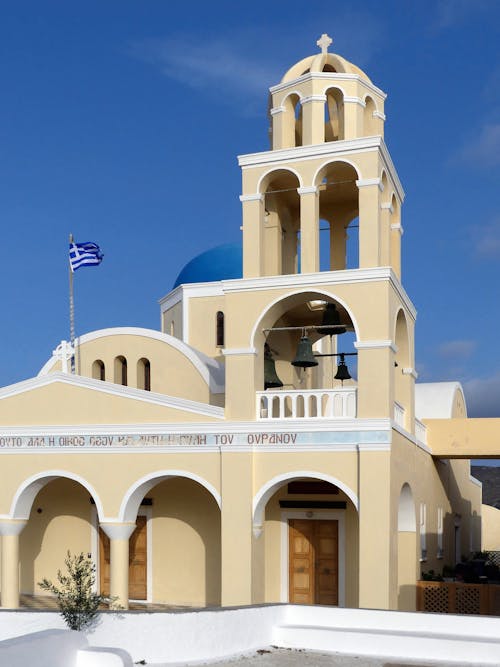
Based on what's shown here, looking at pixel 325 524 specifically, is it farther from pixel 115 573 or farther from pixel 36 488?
pixel 36 488

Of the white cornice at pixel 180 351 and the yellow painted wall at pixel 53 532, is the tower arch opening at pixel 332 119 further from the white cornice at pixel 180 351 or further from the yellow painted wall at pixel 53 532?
the yellow painted wall at pixel 53 532

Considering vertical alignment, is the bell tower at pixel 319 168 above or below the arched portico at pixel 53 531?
above

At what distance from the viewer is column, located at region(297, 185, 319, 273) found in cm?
1513

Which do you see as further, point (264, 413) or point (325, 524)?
point (325, 524)

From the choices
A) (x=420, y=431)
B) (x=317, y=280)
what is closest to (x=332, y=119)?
(x=317, y=280)

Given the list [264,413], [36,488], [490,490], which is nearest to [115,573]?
→ [36,488]

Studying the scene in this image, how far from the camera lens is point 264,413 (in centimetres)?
1538

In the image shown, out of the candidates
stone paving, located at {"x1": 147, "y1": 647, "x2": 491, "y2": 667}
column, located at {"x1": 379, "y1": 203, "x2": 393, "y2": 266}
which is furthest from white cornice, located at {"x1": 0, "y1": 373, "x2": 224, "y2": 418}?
stone paving, located at {"x1": 147, "y1": 647, "x2": 491, "y2": 667}

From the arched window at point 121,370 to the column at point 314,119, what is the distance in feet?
21.7

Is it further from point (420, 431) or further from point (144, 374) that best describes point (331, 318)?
point (144, 374)

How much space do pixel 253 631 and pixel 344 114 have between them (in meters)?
9.10

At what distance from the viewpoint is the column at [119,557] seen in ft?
50.5

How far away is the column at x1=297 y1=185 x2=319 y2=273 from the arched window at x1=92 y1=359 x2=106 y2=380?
6.28 m

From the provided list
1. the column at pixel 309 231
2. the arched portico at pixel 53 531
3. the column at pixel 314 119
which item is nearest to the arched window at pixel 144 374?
the arched portico at pixel 53 531
